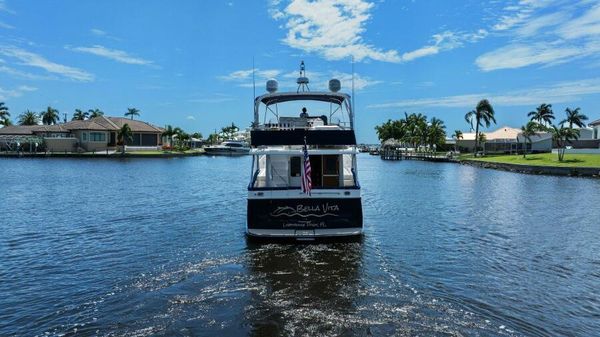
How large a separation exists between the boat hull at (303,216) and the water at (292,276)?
2.29 ft

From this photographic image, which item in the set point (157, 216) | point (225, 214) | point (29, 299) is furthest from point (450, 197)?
point (29, 299)

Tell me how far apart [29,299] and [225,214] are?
1339 cm

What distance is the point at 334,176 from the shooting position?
17.6 meters

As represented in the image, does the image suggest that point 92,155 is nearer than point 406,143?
Yes

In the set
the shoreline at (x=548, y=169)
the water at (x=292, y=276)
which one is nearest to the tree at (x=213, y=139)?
the shoreline at (x=548, y=169)

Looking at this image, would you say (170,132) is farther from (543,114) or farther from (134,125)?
(543,114)

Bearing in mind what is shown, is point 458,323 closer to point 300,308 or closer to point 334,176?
point 300,308

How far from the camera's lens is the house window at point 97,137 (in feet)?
320

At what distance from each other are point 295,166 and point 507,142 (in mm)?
93830

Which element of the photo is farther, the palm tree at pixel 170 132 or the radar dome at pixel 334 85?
the palm tree at pixel 170 132

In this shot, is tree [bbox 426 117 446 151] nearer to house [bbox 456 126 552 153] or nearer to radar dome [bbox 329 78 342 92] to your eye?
house [bbox 456 126 552 153]

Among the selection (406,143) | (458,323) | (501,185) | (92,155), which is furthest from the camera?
(406,143)

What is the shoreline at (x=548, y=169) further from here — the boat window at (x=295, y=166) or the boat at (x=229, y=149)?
the boat at (x=229, y=149)

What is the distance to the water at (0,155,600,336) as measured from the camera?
9633 mm
